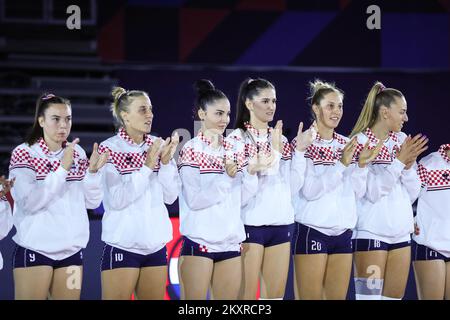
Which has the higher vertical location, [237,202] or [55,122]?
[55,122]

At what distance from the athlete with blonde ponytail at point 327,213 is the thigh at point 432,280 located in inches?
24.6

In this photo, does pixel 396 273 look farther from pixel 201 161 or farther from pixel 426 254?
pixel 201 161

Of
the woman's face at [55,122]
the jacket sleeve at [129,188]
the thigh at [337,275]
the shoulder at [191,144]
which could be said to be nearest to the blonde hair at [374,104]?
the thigh at [337,275]

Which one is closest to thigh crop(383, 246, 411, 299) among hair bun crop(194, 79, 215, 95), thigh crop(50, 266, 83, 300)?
hair bun crop(194, 79, 215, 95)

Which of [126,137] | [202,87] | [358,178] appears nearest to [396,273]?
[358,178]

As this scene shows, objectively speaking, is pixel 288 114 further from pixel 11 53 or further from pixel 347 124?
pixel 11 53

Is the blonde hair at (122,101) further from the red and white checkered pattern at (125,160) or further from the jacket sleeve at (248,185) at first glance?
the jacket sleeve at (248,185)

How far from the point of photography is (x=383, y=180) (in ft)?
21.3

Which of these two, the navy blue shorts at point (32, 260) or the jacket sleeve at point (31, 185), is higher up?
the jacket sleeve at point (31, 185)

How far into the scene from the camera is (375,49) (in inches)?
407

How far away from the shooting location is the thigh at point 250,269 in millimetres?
6195

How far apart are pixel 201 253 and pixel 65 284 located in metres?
0.91

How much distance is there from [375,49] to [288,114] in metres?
1.87

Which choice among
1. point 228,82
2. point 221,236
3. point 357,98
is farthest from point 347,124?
point 221,236
